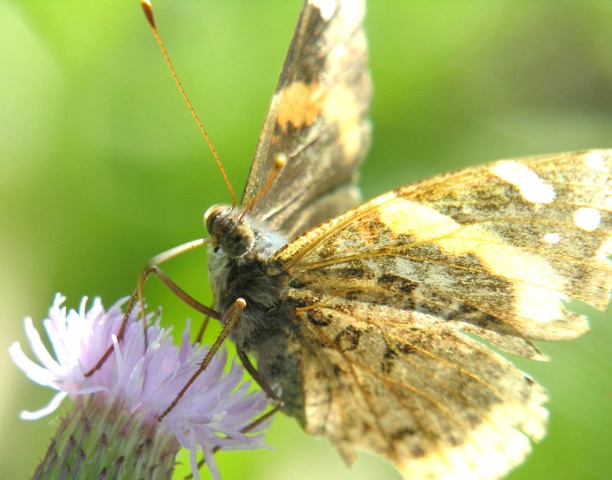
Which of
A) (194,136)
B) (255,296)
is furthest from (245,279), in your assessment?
(194,136)

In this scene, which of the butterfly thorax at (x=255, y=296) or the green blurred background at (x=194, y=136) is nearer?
the butterfly thorax at (x=255, y=296)

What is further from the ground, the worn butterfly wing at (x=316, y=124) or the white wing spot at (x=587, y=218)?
the worn butterfly wing at (x=316, y=124)

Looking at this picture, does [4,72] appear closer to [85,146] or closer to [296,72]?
[85,146]

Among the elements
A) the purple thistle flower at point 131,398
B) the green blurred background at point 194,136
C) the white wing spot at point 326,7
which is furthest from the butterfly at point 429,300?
the green blurred background at point 194,136

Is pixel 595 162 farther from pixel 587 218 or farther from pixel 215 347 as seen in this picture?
pixel 215 347

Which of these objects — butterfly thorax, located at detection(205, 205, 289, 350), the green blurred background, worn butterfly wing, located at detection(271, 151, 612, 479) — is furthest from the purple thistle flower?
the green blurred background

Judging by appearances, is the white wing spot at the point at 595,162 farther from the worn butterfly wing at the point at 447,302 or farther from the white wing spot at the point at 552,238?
the white wing spot at the point at 552,238

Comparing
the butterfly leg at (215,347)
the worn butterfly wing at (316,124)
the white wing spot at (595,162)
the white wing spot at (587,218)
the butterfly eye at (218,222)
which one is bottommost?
the white wing spot at (587,218)
